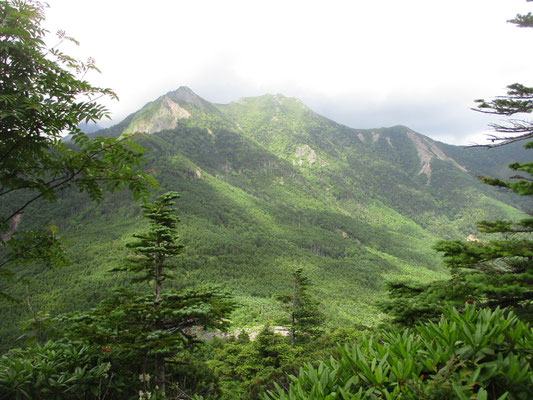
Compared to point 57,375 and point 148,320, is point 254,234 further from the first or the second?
point 57,375

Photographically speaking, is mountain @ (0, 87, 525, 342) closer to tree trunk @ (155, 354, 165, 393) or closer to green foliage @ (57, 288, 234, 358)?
green foliage @ (57, 288, 234, 358)

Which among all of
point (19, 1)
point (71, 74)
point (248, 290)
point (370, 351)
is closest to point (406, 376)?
point (370, 351)

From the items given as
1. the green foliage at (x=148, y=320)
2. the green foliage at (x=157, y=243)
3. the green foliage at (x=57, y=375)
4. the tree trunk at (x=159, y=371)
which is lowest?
the tree trunk at (x=159, y=371)

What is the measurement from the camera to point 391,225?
171875mm

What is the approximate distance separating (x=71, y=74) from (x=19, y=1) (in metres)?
0.85

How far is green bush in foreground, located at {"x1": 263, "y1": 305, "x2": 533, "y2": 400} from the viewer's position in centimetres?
145

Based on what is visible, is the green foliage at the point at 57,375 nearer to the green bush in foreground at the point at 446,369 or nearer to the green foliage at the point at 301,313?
the green bush in foreground at the point at 446,369

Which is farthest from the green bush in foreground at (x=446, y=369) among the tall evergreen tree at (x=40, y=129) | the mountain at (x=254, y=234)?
the mountain at (x=254, y=234)

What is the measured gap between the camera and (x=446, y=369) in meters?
1.50

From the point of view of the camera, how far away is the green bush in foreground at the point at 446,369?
4.77 ft

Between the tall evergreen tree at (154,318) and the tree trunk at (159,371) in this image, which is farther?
the tree trunk at (159,371)

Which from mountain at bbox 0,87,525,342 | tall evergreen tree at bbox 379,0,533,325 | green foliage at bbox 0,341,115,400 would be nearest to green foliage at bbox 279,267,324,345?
tall evergreen tree at bbox 379,0,533,325

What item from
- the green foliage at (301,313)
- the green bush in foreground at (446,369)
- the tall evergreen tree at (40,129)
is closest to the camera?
the green bush in foreground at (446,369)

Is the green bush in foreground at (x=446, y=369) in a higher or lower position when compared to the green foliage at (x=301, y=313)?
higher
